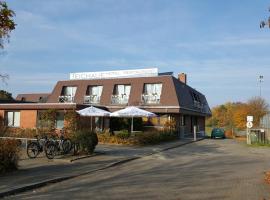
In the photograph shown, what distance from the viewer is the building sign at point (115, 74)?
4462 cm

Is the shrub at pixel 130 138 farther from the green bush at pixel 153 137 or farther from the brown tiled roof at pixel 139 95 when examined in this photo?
the brown tiled roof at pixel 139 95

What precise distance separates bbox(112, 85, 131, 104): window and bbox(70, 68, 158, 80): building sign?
276 cm

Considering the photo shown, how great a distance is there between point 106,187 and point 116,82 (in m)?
31.7

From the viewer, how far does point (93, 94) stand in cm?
4406

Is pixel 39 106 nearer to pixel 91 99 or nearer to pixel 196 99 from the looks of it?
pixel 91 99

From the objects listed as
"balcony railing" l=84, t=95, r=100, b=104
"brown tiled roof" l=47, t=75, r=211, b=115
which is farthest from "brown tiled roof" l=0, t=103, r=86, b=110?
"balcony railing" l=84, t=95, r=100, b=104

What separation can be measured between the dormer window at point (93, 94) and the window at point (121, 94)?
1844 mm

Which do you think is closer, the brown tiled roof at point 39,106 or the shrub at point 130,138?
the shrub at point 130,138

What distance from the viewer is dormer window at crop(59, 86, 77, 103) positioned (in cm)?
A: 4479

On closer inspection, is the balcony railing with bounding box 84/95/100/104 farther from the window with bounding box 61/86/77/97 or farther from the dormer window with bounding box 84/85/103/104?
the window with bounding box 61/86/77/97

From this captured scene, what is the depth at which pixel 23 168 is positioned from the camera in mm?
14625

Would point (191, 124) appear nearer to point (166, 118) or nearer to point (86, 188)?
point (166, 118)

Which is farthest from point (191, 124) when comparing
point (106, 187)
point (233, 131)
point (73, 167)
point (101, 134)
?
point (106, 187)

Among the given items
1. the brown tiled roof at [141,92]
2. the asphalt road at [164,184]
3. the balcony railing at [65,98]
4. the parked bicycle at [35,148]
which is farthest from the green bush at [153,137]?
the balcony railing at [65,98]
